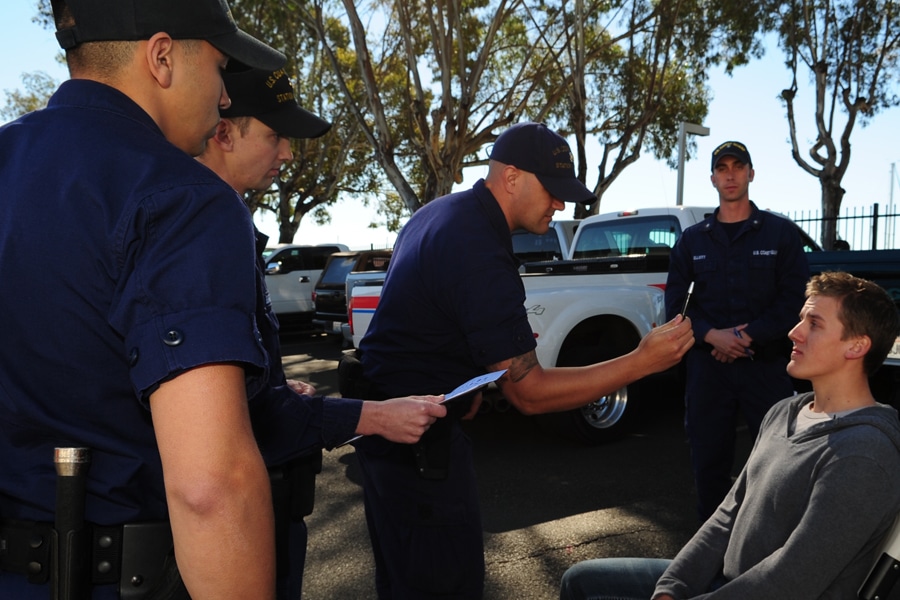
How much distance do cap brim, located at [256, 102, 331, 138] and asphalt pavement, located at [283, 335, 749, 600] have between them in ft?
7.65

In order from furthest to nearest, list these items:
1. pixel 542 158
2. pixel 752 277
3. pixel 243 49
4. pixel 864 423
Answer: pixel 752 277 < pixel 542 158 < pixel 864 423 < pixel 243 49

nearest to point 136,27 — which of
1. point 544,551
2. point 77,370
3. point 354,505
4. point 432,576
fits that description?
point 77,370

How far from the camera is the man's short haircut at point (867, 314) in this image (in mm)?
2412

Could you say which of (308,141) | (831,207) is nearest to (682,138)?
(831,207)

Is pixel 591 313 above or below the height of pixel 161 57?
below

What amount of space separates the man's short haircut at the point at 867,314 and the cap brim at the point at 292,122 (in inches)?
69.6

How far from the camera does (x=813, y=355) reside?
241 cm

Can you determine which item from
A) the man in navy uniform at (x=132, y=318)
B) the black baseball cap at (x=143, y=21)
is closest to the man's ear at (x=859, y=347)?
the man in navy uniform at (x=132, y=318)

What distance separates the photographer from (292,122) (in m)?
2.35

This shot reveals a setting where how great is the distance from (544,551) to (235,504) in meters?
3.39

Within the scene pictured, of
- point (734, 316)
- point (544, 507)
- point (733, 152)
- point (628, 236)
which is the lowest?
point (544, 507)

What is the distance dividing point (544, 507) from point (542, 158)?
298 centimetres

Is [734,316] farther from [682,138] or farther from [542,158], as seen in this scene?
[682,138]

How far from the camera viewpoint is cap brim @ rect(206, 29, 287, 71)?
4.14 feet
